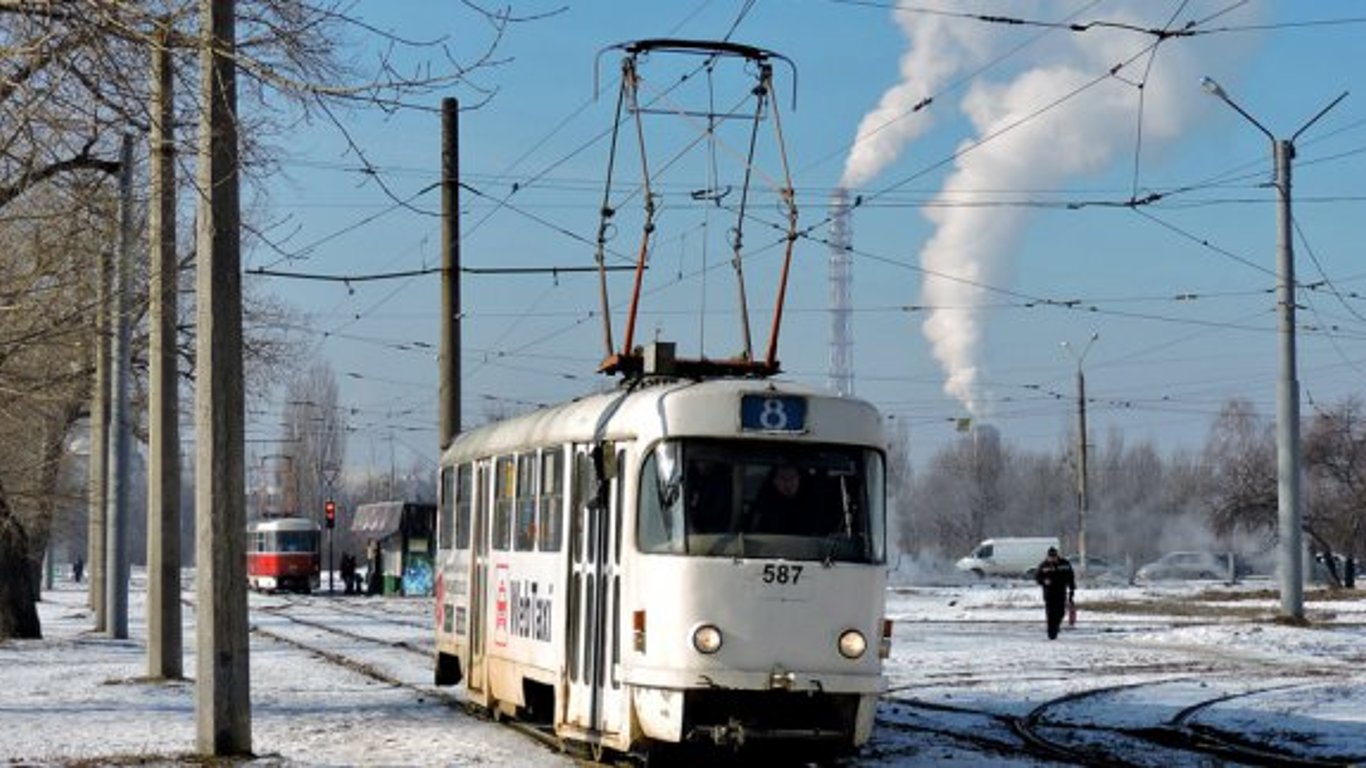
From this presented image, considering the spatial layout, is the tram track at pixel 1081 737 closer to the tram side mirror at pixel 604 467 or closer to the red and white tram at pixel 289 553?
the tram side mirror at pixel 604 467

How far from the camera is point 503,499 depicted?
18.1 m

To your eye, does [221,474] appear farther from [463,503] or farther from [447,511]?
[447,511]

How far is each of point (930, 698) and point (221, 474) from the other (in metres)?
9.69

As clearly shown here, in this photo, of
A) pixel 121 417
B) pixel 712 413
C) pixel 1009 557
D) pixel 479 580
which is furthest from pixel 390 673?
pixel 1009 557

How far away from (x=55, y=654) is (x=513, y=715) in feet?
48.1

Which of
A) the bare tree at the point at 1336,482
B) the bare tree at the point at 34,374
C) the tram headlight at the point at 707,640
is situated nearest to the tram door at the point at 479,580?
the bare tree at the point at 34,374

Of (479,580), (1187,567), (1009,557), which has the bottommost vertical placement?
(1187,567)

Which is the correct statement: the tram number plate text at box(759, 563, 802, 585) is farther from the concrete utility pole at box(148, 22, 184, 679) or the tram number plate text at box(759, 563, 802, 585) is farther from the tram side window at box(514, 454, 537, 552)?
the concrete utility pole at box(148, 22, 184, 679)

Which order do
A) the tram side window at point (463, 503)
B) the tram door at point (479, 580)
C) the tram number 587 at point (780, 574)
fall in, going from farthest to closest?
the tram side window at point (463, 503), the tram door at point (479, 580), the tram number 587 at point (780, 574)

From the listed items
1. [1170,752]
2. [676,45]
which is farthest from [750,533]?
[676,45]

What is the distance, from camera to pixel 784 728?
13.4 meters

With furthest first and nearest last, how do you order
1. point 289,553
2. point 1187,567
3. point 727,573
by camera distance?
point 1187,567 < point 289,553 < point 727,573

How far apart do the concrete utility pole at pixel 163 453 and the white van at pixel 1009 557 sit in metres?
68.6

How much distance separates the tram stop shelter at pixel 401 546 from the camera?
220 ft
